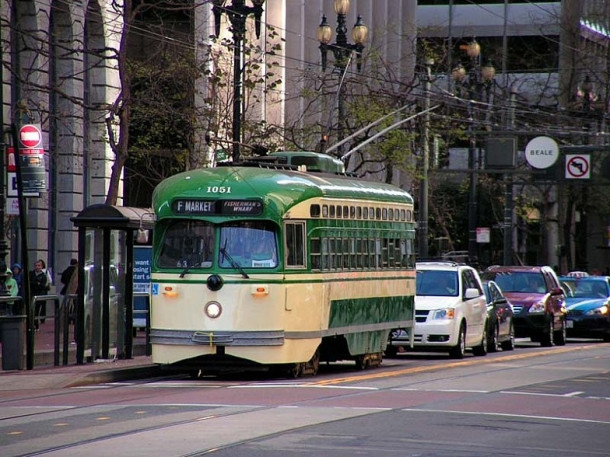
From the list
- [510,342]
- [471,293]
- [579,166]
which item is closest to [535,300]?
[510,342]

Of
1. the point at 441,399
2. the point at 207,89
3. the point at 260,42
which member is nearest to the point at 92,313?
the point at 441,399

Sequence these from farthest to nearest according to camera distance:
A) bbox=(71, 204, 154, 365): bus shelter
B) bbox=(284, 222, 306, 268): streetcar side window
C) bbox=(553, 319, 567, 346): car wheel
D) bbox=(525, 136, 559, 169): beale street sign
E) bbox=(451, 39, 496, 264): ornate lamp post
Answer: bbox=(525, 136, 559, 169): beale street sign → bbox=(451, 39, 496, 264): ornate lamp post → bbox=(553, 319, 567, 346): car wheel → bbox=(71, 204, 154, 365): bus shelter → bbox=(284, 222, 306, 268): streetcar side window

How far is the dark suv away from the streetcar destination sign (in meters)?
14.9

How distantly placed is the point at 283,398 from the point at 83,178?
24.4 m

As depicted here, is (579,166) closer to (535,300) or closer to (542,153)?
(542,153)

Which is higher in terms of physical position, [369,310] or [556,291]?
[556,291]

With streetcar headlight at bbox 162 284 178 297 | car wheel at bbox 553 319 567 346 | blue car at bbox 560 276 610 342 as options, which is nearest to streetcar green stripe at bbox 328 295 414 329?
streetcar headlight at bbox 162 284 178 297

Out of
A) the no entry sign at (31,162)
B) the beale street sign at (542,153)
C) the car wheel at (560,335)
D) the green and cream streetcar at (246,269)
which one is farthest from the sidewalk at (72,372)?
the beale street sign at (542,153)

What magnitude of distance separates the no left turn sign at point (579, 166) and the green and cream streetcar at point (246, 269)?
85.4 ft

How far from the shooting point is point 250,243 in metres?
21.1

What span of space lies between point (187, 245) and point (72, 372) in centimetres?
246

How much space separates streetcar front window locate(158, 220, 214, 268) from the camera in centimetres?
2105

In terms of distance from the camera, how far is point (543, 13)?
7331 cm

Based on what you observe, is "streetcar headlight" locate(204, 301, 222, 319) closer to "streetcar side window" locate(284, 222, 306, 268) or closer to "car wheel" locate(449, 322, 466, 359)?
"streetcar side window" locate(284, 222, 306, 268)
